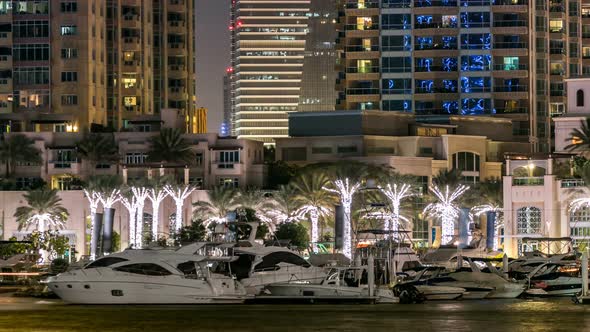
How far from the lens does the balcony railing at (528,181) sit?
504 feet

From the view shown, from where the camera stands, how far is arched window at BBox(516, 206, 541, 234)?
6014 inches

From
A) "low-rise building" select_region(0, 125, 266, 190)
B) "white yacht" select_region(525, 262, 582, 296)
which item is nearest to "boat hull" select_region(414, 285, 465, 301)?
"white yacht" select_region(525, 262, 582, 296)

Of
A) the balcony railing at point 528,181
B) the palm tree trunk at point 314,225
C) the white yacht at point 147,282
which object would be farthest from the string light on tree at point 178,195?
the white yacht at point 147,282

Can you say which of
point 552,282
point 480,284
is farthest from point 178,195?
point 480,284

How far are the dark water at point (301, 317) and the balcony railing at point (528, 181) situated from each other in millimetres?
70421

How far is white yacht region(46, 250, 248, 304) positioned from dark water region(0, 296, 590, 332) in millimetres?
1422

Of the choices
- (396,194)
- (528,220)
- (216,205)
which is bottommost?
(528,220)

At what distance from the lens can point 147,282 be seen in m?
81.6

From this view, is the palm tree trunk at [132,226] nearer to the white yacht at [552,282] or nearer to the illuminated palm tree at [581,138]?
the illuminated palm tree at [581,138]

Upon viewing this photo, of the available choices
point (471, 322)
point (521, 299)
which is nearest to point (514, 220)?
point (521, 299)

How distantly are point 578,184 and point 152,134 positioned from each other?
53446mm

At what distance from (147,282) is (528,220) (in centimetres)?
7750

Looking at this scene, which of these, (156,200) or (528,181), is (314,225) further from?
(528,181)

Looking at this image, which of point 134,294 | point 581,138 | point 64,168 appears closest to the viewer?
point 134,294
